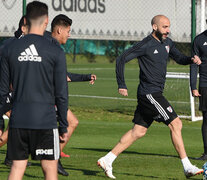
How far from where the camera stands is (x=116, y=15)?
66.8 feet

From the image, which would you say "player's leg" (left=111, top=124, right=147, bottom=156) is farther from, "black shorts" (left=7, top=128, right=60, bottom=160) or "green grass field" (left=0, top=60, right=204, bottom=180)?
"black shorts" (left=7, top=128, right=60, bottom=160)

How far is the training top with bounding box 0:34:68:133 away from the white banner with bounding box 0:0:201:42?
13213mm

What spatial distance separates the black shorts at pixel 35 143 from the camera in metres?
5.87

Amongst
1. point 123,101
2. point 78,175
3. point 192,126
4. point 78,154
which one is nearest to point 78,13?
point 123,101

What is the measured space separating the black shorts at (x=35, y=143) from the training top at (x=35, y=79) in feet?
0.18

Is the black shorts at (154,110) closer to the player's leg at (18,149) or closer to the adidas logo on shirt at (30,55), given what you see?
the player's leg at (18,149)

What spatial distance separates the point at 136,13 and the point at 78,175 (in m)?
12.2

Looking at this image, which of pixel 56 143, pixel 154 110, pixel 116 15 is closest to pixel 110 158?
pixel 154 110

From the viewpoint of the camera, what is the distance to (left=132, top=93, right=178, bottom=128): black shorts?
8852 mm

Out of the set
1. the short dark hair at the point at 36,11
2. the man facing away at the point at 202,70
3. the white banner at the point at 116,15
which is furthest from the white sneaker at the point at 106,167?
the white banner at the point at 116,15

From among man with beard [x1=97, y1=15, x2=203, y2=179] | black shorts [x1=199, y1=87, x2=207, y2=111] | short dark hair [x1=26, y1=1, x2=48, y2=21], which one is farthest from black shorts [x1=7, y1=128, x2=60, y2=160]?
black shorts [x1=199, y1=87, x2=207, y2=111]

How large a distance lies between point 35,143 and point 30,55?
0.78 m

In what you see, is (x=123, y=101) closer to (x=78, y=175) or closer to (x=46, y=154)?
(x=78, y=175)

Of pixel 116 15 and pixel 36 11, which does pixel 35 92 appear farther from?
pixel 116 15
